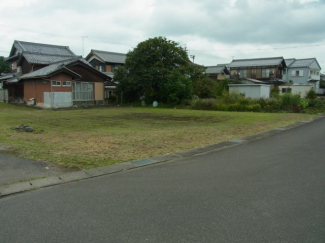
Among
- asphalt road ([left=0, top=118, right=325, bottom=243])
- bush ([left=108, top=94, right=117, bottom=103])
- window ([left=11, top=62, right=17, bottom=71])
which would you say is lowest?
asphalt road ([left=0, top=118, right=325, bottom=243])

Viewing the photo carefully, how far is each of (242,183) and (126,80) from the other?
2332 cm

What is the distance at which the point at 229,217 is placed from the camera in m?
3.44

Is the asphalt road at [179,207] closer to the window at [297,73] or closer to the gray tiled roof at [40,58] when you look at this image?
the gray tiled roof at [40,58]

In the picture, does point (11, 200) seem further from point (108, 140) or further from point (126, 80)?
point (126, 80)

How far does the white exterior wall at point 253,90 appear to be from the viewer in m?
25.5

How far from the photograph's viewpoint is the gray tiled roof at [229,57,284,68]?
45.2 metres

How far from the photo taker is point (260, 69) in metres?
46.5

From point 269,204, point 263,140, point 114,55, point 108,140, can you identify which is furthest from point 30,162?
point 114,55

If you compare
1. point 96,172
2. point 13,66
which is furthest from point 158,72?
point 96,172

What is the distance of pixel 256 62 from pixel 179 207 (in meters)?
48.0

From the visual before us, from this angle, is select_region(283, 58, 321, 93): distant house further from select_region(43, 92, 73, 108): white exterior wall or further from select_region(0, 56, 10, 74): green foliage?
select_region(0, 56, 10, 74): green foliage

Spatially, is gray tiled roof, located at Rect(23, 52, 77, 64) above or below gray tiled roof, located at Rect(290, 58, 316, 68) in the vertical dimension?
below

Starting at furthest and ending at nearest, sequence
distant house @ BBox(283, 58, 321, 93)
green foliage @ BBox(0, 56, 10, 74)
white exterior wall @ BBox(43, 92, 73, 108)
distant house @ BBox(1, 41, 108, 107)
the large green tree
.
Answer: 1. distant house @ BBox(283, 58, 321, 93)
2. green foliage @ BBox(0, 56, 10, 74)
3. the large green tree
4. distant house @ BBox(1, 41, 108, 107)
5. white exterior wall @ BBox(43, 92, 73, 108)

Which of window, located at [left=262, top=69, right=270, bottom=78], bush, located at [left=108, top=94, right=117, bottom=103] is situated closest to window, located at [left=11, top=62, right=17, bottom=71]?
bush, located at [left=108, top=94, right=117, bottom=103]
